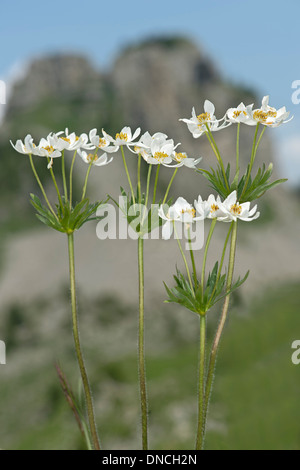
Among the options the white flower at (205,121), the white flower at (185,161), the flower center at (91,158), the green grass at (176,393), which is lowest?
the green grass at (176,393)

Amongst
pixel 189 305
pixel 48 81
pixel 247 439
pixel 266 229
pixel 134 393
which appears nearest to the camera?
pixel 189 305

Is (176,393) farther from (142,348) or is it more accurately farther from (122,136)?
(122,136)

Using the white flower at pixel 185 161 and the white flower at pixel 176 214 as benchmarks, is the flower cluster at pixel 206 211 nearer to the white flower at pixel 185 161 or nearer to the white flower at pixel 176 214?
the white flower at pixel 176 214

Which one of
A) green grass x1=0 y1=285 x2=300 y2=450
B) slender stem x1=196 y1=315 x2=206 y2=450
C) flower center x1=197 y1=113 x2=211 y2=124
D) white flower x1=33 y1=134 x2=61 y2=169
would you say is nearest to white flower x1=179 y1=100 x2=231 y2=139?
flower center x1=197 y1=113 x2=211 y2=124

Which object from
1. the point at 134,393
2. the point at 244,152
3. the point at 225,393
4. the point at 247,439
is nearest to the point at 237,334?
the point at 134,393

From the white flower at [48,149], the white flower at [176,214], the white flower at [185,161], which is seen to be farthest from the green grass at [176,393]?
the white flower at [48,149]

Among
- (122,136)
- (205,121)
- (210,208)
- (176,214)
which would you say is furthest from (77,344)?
(205,121)

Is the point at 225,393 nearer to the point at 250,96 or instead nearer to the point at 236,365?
the point at 236,365
